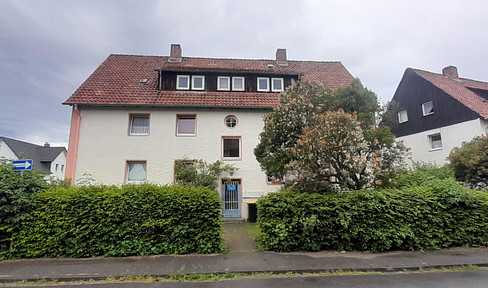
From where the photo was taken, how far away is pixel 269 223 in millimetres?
6570

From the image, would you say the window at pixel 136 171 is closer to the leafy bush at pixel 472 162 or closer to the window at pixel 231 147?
the window at pixel 231 147

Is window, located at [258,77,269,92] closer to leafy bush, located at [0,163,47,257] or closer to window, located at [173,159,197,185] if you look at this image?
window, located at [173,159,197,185]

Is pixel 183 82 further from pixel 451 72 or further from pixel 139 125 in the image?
pixel 451 72

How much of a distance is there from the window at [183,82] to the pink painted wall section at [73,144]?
5.47 meters

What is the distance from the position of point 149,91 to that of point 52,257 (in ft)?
31.4

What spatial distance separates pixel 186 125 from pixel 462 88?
20.0m

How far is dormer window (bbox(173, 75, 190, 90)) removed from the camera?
13916 mm

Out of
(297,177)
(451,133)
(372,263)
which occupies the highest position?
(451,133)

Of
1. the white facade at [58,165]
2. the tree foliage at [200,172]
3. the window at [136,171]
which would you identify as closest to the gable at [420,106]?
the tree foliage at [200,172]

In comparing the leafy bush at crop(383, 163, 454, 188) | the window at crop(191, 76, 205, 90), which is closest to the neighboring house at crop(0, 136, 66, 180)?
the window at crop(191, 76, 205, 90)

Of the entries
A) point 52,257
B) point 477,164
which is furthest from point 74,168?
point 477,164

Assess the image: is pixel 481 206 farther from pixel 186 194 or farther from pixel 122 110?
pixel 122 110

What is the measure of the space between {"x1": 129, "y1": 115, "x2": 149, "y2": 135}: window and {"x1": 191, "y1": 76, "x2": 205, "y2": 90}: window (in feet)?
11.0

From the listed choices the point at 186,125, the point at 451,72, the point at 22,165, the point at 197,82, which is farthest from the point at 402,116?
the point at 22,165
